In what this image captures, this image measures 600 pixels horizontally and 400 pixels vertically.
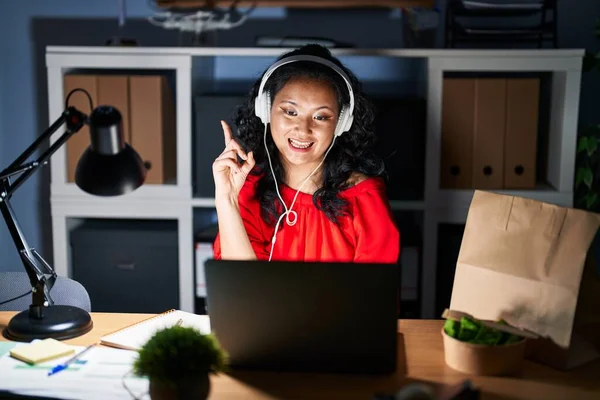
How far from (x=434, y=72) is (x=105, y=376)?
1.73 metres

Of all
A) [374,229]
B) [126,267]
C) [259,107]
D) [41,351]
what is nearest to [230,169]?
[259,107]

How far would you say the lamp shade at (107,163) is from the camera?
1.57 metres

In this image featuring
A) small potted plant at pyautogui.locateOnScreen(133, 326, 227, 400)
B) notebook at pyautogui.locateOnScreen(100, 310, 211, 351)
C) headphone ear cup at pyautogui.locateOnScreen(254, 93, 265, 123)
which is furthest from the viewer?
headphone ear cup at pyautogui.locateOnScreen(254, 93, 265, 123)

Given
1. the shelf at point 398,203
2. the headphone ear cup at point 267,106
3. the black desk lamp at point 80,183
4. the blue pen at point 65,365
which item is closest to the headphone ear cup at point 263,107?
the headphone ear cup at point 267,106

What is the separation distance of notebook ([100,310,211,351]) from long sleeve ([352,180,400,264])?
0.59 meters

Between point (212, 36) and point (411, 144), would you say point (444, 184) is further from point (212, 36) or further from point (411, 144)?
point (212, 36)

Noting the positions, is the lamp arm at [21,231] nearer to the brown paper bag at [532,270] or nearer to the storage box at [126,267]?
the brown paper bag at [532,270]

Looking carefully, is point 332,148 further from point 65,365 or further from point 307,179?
point 65,365

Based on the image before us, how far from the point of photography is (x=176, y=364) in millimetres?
1159

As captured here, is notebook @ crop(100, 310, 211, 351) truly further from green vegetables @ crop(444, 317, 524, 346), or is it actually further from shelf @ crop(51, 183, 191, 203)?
shelf @ crop(51, 183, 191, 203)

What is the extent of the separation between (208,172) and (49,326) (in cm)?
130

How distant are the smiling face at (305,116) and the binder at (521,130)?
88cm

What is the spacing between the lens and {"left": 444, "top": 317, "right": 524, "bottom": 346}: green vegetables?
4.58 feet

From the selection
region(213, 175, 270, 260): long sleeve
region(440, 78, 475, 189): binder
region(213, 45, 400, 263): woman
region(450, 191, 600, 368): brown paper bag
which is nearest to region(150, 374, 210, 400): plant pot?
region(450, 191, 600, 368): brown paper bag
